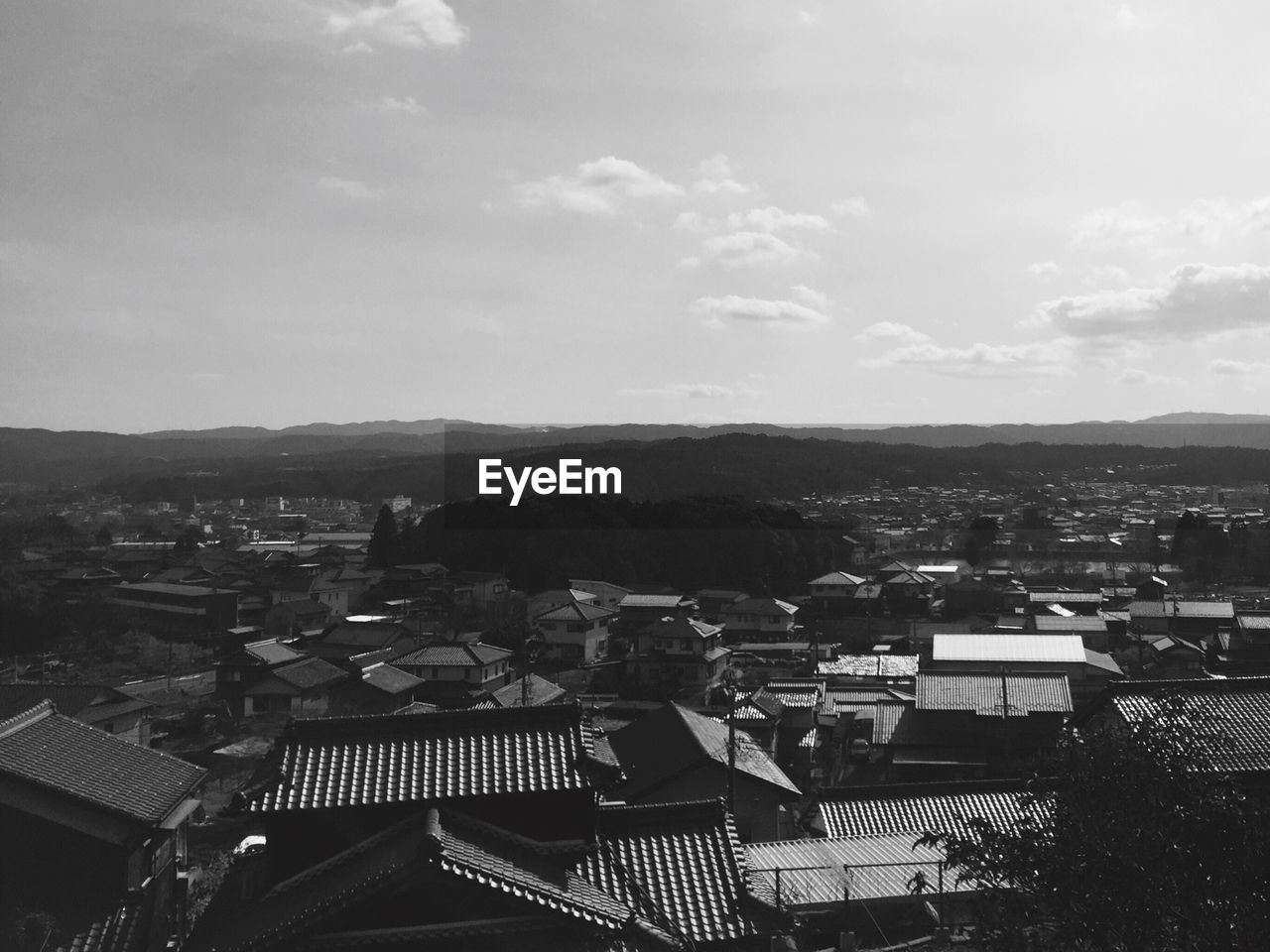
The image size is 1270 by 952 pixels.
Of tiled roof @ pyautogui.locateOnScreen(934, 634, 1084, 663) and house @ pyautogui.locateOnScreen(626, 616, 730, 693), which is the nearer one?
tiled roof @ pyautogui.locateOnScreen(934, 634, 1084, 663)

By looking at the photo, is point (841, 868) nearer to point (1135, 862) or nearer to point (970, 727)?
point (1135, 862)

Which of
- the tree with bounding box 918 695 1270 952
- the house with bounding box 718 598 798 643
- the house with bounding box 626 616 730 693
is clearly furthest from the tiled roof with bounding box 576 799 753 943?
the house with bounding box 718 598 798 643

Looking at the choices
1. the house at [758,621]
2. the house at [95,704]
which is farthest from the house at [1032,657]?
the house at [95,704]

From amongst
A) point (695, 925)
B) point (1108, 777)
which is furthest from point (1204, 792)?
point (695, 925)

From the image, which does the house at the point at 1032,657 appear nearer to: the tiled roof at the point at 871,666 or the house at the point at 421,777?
the tiled roof at the point at 871,666

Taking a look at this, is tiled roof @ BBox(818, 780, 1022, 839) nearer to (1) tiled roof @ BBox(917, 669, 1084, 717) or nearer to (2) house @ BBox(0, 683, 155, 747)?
(1) tiled roof @ BBox(917, 669, 1084, 717)

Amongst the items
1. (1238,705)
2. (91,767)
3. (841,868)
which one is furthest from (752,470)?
(91,767)

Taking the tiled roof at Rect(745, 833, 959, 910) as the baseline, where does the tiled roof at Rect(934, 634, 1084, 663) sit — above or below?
below
